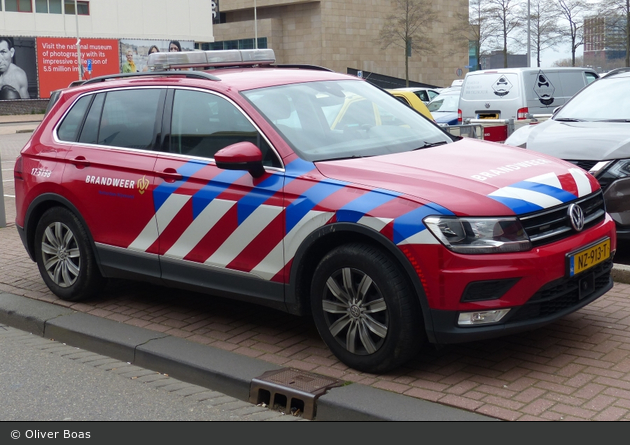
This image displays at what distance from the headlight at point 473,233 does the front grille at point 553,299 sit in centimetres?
32

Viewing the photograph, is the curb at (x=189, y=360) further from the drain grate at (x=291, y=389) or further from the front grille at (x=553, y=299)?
the front grille at (x=553, y=299)

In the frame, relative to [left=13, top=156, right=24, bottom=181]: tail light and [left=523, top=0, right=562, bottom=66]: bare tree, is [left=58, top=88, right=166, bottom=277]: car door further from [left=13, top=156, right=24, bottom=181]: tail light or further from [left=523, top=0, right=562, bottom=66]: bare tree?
[left=523, top=0, right=562, bottom=66]: bare tree

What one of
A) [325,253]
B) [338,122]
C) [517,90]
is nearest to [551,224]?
[325,253]

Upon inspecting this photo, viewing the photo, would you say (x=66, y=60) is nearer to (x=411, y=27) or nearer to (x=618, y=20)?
(x=411, y=27)

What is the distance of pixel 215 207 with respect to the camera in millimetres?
5047

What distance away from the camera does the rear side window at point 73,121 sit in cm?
623

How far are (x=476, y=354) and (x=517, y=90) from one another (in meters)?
12.5

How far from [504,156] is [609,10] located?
152ft

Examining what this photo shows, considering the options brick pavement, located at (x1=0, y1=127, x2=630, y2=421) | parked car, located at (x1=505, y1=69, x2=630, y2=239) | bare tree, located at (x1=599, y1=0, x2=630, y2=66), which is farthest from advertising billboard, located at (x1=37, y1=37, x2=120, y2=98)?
brick pavement, located at (x1=0, y1=127, x2=630, y2=421)

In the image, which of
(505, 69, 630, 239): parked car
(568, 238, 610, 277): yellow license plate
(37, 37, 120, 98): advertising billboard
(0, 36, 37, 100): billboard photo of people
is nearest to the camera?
(568, 238, 610, 277): yellow license plate

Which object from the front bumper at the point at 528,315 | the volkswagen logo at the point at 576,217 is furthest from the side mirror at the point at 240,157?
the volkswagen logo at the point at 576,217

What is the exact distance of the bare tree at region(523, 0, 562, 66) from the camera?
5522 centimetres

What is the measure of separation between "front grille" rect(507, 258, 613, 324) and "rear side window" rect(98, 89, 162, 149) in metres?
2.82
